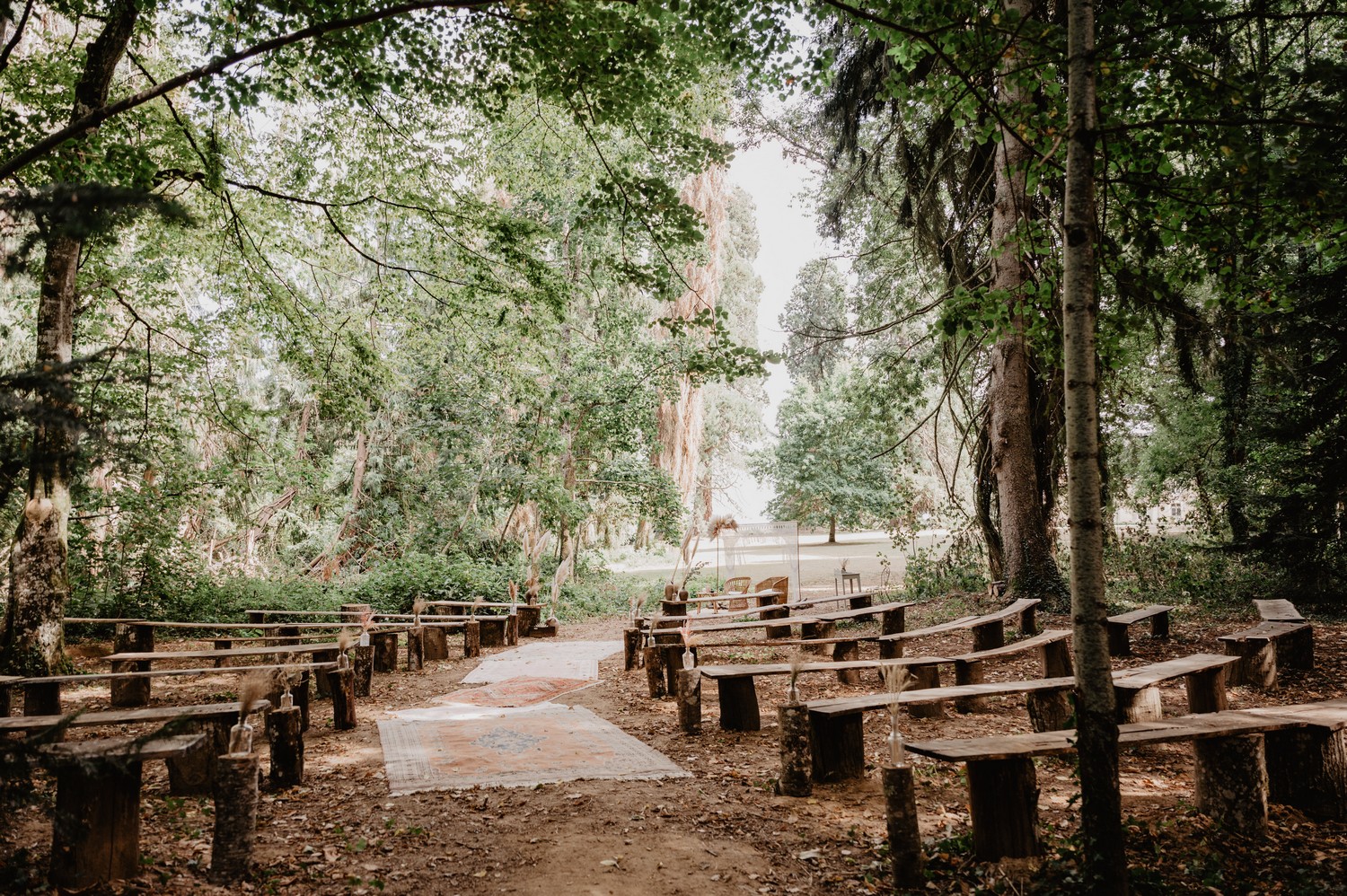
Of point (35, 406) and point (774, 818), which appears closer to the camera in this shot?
point (35, 406)

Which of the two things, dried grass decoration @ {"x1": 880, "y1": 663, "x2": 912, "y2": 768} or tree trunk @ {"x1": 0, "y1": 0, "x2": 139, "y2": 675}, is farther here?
tree trunk @ {"x1": 0, "y1": 0, "x2": 139, "y2": 675}

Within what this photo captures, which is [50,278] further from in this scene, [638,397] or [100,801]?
[638,397]

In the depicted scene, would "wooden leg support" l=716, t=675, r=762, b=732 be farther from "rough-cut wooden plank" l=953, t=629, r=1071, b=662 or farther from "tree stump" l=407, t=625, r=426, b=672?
"tree stump" l=407, t=625, r=426, b=672

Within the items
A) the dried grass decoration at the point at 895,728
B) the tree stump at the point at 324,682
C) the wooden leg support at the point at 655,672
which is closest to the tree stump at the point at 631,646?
the wooden leg support at the point at 655,672

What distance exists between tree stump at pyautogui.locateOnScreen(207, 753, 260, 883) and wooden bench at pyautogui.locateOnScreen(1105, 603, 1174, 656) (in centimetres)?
751

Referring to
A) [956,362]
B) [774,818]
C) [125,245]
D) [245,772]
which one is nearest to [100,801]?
[245,772]

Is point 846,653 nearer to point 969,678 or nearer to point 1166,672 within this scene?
point 969,678

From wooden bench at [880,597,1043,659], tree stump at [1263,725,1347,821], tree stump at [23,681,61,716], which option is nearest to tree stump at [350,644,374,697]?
tree stump at [23,681,61,716]

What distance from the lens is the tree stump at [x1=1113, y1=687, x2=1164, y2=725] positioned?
4.89 metres

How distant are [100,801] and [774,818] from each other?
3376mm

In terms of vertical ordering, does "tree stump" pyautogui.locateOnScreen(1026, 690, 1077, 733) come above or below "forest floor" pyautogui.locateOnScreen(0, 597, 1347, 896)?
above

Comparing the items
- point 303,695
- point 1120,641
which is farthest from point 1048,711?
point 303,695

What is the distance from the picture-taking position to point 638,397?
1673 cm

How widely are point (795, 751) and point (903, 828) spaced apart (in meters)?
1.28
